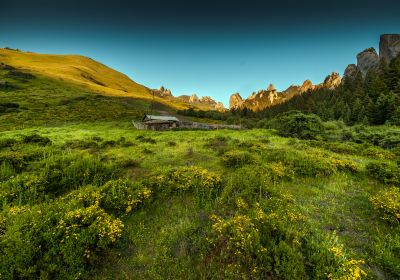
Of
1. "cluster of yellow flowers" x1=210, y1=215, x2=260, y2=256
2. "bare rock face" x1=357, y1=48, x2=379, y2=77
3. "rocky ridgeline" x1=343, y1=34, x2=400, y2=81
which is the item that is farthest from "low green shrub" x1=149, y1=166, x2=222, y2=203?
"bare rock face" x1=357, y1=48, x2=379, y2=77

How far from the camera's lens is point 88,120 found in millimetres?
51656

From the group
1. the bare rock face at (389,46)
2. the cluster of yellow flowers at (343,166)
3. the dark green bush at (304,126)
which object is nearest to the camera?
the cluster of yellow flowers at (343,166)

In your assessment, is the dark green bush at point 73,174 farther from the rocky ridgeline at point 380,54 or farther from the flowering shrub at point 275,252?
the rocky ridgeline at point 380,54

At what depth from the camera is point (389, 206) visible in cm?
681

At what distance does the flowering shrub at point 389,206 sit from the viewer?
21.8 feet

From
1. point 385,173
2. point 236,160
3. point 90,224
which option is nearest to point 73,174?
point 90,224

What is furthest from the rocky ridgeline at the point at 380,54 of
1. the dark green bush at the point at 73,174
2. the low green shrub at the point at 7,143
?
the low green shrub at the point at 7,143

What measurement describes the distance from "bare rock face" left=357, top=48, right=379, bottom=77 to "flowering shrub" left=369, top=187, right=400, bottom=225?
130 meters

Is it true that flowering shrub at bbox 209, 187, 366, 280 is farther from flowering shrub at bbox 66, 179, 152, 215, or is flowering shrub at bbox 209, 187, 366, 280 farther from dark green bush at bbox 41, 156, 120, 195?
dark green bush at bbox 41, 156, 120, 195

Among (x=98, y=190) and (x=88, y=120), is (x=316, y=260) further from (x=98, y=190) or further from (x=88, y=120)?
(x=88, y=120)

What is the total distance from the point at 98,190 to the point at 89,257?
3.07m

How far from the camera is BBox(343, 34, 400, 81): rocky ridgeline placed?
93375 millimetres

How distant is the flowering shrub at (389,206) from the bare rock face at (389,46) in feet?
404

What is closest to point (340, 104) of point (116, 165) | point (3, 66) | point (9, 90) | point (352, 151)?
point (352, 151)
